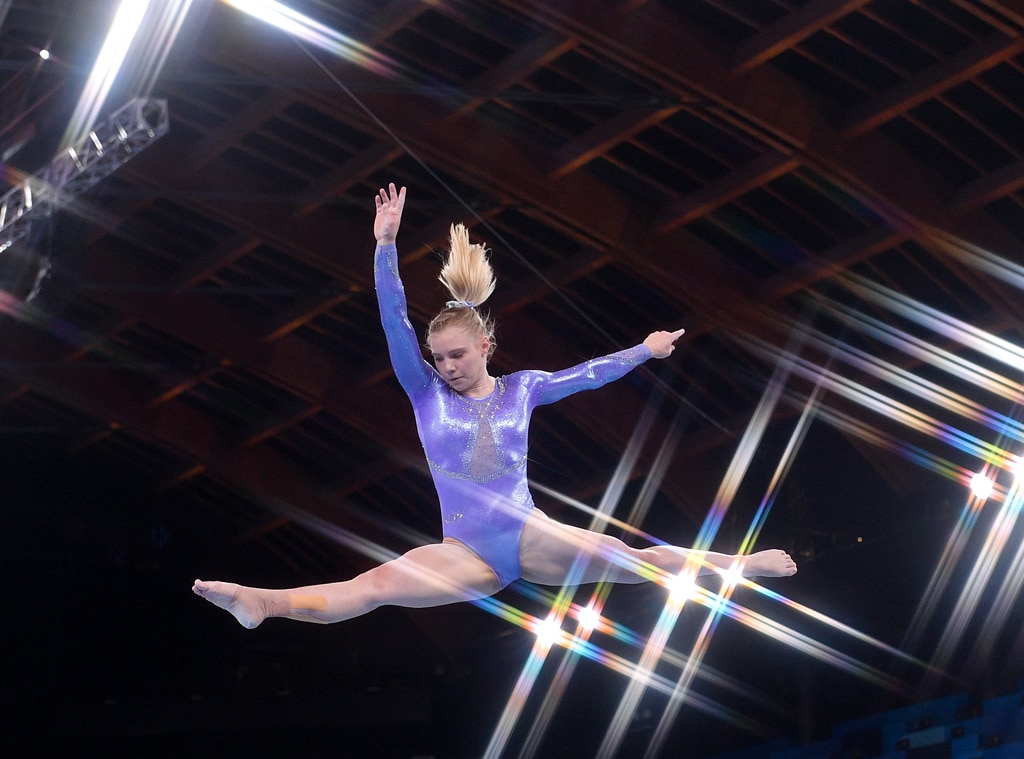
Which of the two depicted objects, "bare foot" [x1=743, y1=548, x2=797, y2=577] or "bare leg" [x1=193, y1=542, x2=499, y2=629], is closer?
"bare leg" [x1=193, y1=542, x2=499, y2=629]

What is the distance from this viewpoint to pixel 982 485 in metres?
12.3

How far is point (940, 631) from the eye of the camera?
13219 mm

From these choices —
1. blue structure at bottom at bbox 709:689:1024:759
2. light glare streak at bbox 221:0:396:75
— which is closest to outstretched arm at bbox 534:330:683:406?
light glare streak at bbox 221:0:396:75

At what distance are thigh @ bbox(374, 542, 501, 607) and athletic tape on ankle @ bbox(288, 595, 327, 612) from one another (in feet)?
0.76

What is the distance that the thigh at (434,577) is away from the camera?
15.4 ft

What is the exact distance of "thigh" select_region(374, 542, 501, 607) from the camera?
4680 millimetres

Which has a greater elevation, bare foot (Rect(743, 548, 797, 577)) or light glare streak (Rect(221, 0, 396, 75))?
light glare streak (Rect(221, 0, 396, 75))

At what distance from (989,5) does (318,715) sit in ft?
40.6

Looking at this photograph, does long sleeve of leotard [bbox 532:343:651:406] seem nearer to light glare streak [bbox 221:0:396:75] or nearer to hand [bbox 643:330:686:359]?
hand [bbox 643:330:686:359]

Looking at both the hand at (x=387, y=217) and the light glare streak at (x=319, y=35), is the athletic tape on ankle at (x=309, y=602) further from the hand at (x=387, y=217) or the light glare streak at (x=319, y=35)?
the light glare streak at (x=319, y=35)

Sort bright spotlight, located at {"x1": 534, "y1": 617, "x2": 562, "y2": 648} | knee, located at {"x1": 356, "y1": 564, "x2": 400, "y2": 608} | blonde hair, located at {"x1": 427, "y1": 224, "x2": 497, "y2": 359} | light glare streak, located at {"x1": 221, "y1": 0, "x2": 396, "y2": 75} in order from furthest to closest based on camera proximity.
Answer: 1. bright spotlight, located at {"x1": 534, "y1": 617, "x2": 562, "y2": 648}
2. light glare streak, located at {"x1": 221, "y1": 0, "x2": 396, "y2": 75}
3. blonde hair, located at {"x1": 427, "y1": 224, "x2": 497, "y2": 359}
4. knee, located at {"x1": 356, "y1": 564, "x2": 400, "y2": 608}

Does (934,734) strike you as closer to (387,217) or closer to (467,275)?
(467,275)

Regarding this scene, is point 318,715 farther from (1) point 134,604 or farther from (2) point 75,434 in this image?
(2) point 75,434

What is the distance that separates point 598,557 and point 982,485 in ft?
27.5
